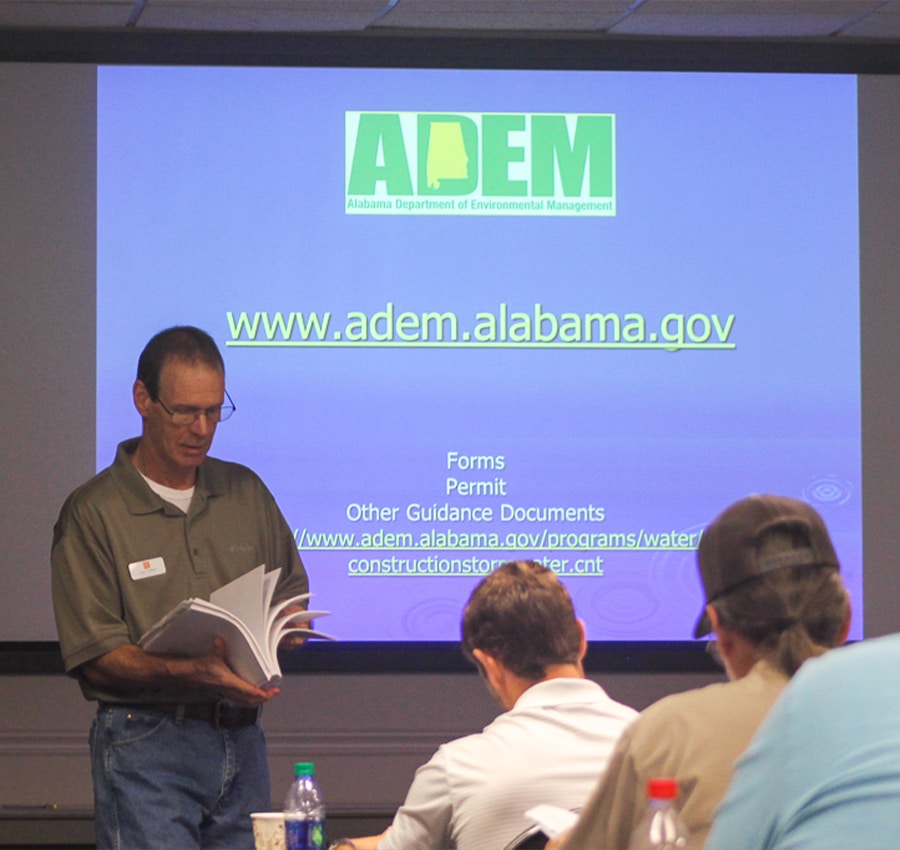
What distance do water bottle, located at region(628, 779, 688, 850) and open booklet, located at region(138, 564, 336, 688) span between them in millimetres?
1296

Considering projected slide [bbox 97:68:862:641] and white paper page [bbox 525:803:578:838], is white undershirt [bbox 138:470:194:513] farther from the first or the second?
projected slide [bbox 97:68:862:641]

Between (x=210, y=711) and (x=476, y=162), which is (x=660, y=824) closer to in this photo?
(x=210, y=711)

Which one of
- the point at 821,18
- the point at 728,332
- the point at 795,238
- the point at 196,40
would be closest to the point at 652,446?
the point at 728,332

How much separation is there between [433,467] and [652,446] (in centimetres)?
73

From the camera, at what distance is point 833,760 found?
862 millimetres

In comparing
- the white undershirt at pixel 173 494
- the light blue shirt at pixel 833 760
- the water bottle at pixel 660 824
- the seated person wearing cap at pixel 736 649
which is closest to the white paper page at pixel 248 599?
the white undershirt at pixel 173 494

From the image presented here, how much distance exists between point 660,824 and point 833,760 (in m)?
0.55

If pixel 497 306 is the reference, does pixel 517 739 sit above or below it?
below

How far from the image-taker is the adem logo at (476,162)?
185 inches

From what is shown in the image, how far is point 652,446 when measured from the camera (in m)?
4.75

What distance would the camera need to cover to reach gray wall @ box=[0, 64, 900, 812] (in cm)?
468

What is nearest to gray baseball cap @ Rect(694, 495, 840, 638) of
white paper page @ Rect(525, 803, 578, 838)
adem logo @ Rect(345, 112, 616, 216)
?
white paper page @ Rect(525, 803, 578, 838)

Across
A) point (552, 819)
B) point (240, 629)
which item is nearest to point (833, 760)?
point (552, 819)

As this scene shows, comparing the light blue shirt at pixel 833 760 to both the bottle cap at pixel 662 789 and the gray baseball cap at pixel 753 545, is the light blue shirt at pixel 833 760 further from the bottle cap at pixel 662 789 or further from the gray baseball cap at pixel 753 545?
the gray baseball cap at pixel 753 545
